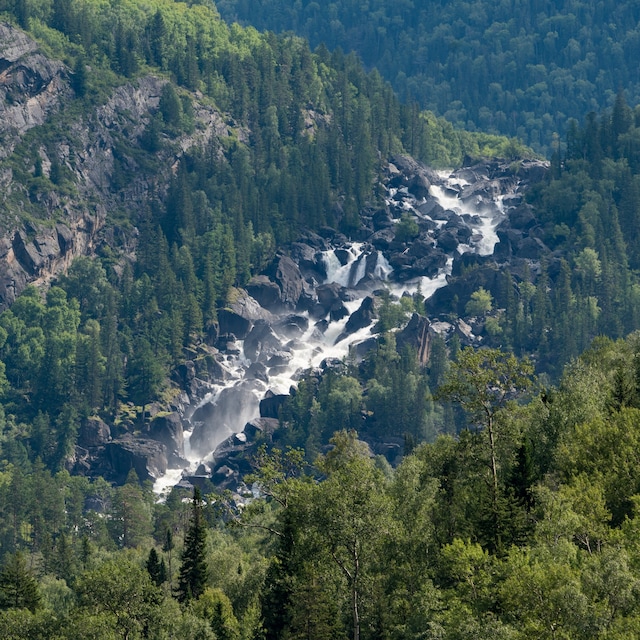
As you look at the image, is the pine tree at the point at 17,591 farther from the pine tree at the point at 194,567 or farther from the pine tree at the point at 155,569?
the pine tree at the point at 155,569

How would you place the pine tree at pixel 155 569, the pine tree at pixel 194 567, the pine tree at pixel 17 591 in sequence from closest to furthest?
the pine tree at pixel 17 591, the pine tree at pixel 194 567, the pine tree at pixel 155 569

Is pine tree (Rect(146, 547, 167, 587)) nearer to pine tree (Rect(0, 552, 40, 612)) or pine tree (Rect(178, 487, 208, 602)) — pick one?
pine tree (Rect(178, 487, 208, 602))

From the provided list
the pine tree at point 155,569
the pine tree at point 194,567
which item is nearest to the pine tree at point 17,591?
the pine tree at point 194,567

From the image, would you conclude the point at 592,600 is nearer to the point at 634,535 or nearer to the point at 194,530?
the point at 634,535

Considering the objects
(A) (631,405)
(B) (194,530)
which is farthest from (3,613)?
(A) (631,405)

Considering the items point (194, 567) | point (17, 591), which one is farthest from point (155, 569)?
point (17, 591)

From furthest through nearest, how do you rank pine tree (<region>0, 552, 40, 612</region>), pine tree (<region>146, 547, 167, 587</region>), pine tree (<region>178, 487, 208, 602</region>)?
pine tree (<region>146, 547, 167, 587</region>) → pine tree (<region>178, 487, 208, 602</region>) → pine tree (<region>0, 552, 40, 612</region>)

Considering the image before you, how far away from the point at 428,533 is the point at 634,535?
69.2 feet

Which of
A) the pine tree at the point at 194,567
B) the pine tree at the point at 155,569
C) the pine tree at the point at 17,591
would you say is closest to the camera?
the pine tree at the point at 17,591

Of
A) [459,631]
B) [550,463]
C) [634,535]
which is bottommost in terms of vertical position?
[459,631]

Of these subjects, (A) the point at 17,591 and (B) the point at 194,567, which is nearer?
(A) the point at 17,591

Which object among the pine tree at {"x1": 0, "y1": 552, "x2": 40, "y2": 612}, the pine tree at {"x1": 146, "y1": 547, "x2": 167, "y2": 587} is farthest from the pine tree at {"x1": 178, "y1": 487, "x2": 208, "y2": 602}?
the pine tree at {"x1": 0, "y1": 552, "x2": 40, "y2": 612}

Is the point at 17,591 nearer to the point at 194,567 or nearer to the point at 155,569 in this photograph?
the point at 194,567

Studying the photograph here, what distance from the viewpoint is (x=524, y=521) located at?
10138 centimetres
